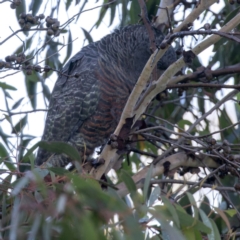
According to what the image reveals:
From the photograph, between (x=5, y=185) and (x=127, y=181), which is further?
(x=5, y=185)

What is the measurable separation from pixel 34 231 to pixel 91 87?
161 centimetres

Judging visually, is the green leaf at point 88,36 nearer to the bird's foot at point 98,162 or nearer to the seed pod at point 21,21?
the seed pod at point 21,21

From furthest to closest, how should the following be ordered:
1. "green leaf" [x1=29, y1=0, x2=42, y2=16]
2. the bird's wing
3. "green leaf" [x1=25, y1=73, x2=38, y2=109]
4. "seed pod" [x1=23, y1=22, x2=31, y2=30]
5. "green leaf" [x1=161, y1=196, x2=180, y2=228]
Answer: "green leaf" [x1=25, y1=73, x2=38, y2=109] < the bird's wing < "green leaf" [x1=29, y1=0, x2=42, y2=16] < "seed pod" [x1=23, y1=22, x2=31, y2=30] < "green leaf" [x1=161, y1=196, x2=180, y2=228]

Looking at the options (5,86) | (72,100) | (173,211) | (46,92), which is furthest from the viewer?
(46,92)

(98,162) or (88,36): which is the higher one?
(88,36)

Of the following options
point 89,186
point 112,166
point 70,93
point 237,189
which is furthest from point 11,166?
point 89,186

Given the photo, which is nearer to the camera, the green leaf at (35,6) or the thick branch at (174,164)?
the thick branch at (174,164)

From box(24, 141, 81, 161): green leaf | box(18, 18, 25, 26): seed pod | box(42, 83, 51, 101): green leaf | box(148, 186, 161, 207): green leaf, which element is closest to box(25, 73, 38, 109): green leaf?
box(42, 83, 51, 101): green leaf

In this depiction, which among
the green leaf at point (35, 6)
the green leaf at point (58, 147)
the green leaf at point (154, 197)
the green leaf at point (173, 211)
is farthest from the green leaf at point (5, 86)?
the green leaf at point (173, 211)

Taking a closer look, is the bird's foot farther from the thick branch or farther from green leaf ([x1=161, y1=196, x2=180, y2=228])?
green leaf ([x1=161, y1=196, x2=180, y2=228])

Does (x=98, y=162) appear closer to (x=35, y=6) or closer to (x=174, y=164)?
(x=174, y=164)

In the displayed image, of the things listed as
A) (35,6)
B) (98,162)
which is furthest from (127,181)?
(35,6)

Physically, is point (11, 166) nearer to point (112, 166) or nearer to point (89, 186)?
point (112, 166)

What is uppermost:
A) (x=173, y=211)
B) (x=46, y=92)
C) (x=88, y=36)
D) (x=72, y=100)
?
(x=88, y=36)
